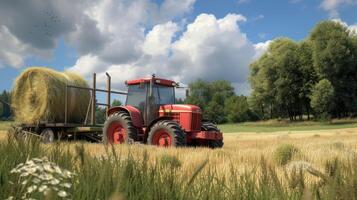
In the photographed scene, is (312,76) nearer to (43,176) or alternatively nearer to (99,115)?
(99,115)

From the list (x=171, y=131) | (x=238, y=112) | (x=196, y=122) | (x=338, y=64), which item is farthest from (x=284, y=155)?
Answer: (x=238, y=112)

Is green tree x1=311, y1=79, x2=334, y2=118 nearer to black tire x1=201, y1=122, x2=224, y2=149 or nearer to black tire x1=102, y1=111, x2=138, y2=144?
A: black tire x1=201, y1=122, x2=224, y2=149

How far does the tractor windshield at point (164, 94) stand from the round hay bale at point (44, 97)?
439cm

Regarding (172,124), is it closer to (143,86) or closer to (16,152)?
(143,86)

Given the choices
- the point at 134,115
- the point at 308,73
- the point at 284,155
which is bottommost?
the point at 284,155

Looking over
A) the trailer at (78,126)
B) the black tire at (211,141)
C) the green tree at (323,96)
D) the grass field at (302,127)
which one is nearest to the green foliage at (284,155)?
the black tire at (211,141)

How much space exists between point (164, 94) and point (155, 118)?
0.90 metres

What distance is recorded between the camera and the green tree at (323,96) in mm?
53281

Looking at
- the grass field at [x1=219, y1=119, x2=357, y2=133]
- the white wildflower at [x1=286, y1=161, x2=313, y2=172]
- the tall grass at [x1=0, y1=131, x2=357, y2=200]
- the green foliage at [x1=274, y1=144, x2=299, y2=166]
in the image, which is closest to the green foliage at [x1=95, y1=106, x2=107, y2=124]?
the green foliage at [x1=274, y1=144, x2=299, y2=166]

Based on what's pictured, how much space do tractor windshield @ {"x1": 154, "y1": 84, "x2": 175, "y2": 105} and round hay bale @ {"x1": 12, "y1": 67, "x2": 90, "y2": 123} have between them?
4.39 m

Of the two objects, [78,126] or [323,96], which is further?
[323,96]

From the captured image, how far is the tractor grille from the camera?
14547 mm

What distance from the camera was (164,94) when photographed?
1523cm

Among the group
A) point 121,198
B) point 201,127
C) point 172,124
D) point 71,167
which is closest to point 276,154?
point 172,124
